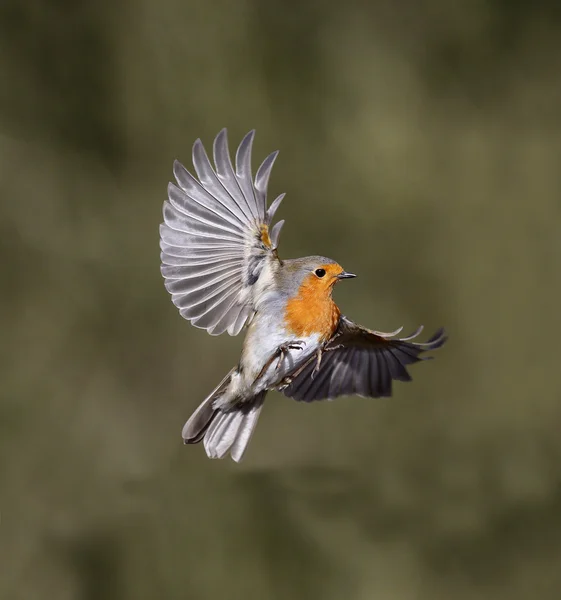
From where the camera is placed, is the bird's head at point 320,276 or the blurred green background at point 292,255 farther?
the blurred green background at point 292,255

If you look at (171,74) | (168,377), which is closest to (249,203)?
(168,377)

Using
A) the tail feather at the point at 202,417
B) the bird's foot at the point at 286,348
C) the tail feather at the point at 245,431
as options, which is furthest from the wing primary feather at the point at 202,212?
the tail feather at the point at 245,431

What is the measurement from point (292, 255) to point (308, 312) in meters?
2.78

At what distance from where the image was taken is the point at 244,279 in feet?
7.72

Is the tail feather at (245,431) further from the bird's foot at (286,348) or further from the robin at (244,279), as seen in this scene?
the bird's foot at (286,348)

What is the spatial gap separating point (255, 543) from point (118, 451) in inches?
40.9

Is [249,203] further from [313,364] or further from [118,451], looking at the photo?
[118,451]

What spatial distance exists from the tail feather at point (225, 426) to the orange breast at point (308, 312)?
0.46m

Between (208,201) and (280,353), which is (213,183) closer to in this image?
(208,201)

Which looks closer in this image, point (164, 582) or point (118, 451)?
point (164, 582)

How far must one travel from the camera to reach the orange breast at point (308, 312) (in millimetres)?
2248

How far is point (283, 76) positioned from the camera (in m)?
5.45

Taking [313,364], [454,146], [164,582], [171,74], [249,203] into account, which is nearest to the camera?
[249,203]

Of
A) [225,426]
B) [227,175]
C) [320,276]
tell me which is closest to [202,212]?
[227,175]
